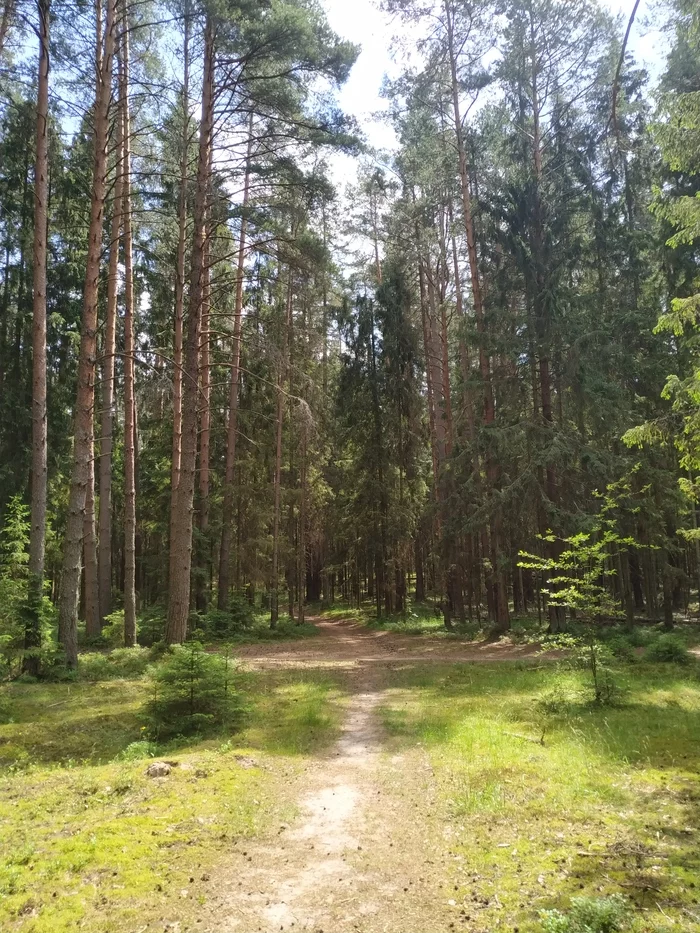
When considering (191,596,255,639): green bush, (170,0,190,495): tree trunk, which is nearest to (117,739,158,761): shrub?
(170,0,190,495): tree trunk

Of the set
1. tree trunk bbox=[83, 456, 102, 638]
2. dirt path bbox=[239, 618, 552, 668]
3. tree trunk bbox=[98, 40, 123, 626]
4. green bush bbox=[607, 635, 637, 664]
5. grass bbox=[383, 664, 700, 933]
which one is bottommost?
dirt path bbox=[239, 618, 552, 668]

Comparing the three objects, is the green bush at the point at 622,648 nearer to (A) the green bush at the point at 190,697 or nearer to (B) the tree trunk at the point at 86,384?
(A) the green bush at the point at 190,697

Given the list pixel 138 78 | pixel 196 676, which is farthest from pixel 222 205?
pixel 196 676

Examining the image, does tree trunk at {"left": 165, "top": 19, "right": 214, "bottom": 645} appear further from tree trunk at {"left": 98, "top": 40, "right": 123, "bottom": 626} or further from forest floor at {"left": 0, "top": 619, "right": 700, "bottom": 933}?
tree trunk at {"left": 98, "top": 40, "right": 123, "bottom": 626}

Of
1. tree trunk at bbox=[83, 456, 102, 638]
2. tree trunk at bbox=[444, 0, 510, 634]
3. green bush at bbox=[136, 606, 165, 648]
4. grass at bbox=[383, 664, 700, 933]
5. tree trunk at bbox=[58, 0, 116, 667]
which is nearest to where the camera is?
grass at bbox=[383, 664, 700, 933]

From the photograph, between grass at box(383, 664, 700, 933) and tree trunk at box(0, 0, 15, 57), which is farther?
tree trunk at box(0, 0, 15, 57)

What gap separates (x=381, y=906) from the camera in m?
3.94

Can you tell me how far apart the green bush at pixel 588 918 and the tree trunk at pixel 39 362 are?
10223 millimetres

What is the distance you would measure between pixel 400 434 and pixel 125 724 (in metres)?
18.7

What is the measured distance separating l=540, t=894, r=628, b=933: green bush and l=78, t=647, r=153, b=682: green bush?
10.0 meters

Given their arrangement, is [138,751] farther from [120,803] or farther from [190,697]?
[120,803]

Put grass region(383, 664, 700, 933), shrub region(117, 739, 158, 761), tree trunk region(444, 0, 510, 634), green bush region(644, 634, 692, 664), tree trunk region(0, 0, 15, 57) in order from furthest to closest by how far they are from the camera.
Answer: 1. tree trunk region(444, 0, 510, 634)
2. green bush region(644, 634, 692, 664)
3. tree trunk region(0, 0, 15, 57)
4. shrub region(117, 739, 158, 761)
5. grass region(383, 664, 700, 933)

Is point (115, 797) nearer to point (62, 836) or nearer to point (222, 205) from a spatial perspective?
point (62, 836)

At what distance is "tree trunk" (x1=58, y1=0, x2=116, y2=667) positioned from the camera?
1123cm
